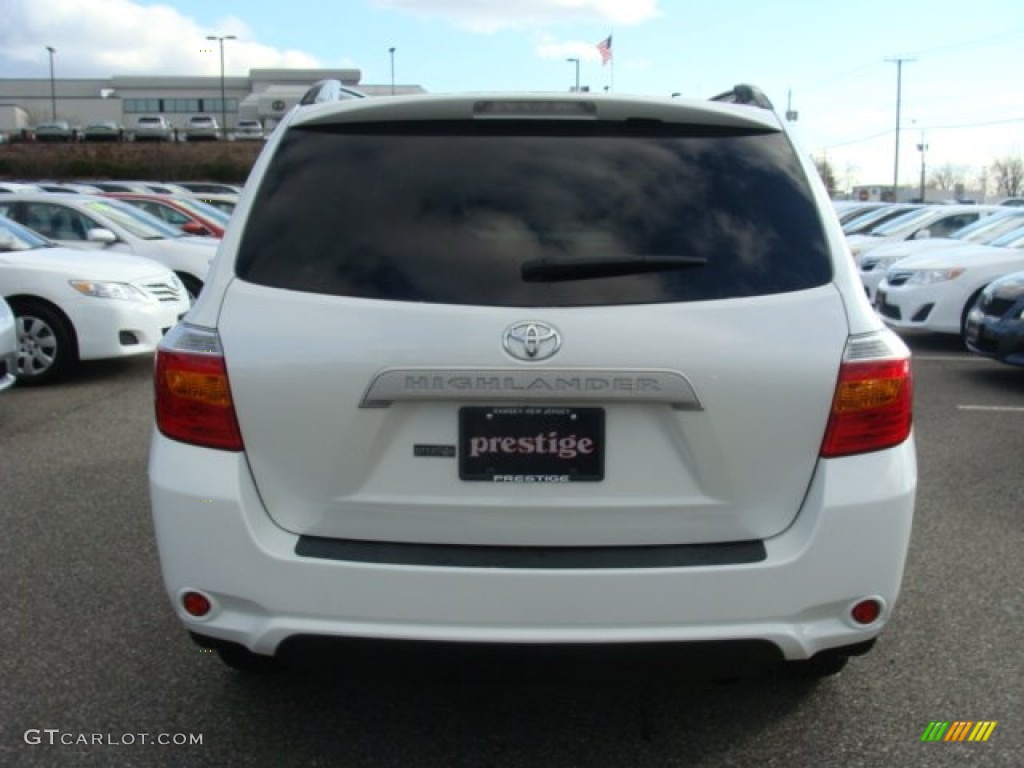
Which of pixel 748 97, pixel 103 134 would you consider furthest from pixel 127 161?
pixel 748 97

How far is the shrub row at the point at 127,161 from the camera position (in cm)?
5609

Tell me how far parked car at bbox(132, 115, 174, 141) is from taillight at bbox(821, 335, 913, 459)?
71.9 m

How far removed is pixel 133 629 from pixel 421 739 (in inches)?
52.7

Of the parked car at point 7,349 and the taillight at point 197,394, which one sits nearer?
the taillight at point 197,394

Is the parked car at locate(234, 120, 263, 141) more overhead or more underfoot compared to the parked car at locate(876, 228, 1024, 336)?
more overhead

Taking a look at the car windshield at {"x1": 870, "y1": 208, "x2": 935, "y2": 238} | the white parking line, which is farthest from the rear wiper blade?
the car windshield at {"x1": 870, "y1": 208, "x2": 935, "y2": 238}

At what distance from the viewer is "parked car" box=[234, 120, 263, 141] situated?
2791 inches

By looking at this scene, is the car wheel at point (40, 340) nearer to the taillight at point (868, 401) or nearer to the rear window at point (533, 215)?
the rear window at point (533, 215)

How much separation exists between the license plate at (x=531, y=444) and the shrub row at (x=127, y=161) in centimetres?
5666

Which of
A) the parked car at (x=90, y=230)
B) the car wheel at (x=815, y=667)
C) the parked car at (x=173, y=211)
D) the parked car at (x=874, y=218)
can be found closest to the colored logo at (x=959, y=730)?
the car wheel at (x=815, y=667)

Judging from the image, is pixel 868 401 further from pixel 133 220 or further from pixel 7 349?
pixel 133 220

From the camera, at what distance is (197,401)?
253cm

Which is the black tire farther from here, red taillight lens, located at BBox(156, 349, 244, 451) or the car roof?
the car roof

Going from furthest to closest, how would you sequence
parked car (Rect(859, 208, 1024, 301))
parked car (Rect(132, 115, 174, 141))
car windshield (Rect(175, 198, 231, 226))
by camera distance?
parked car (Rect(132, 115, 174, 141)) < car windshield (Rect(175, 198, 231, 226)) < parked car (Rect(859, 208, 1024, 301))
